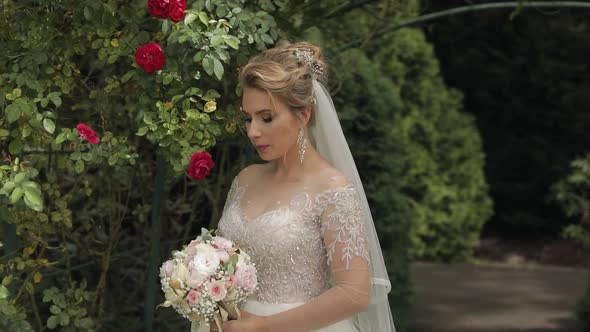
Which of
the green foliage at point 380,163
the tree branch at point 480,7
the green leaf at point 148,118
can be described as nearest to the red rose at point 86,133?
the green leaf at point 148,118

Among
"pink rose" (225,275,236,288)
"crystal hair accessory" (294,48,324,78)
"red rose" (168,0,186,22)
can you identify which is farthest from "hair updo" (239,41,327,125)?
"pink rose" (225,275,236,288)

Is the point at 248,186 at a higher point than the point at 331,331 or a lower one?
higher

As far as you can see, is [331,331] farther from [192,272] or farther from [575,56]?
[575,56]

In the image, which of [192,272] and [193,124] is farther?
[193,124]

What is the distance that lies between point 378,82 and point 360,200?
3771 mm

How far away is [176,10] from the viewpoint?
2.88 m

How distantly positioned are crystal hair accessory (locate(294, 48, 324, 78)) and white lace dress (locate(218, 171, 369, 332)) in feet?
1.04

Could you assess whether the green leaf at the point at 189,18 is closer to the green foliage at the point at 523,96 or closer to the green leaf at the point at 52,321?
the green leaf at the point at 52,321

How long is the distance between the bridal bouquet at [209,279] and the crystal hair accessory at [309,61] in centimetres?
52

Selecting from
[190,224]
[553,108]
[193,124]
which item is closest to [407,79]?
[553,108]

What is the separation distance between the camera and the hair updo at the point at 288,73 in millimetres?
2586

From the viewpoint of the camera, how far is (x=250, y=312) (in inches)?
109

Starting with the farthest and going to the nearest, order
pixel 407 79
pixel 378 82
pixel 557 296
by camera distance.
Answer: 1. pixel 407 79
2. pixel 557 296
3. pixel 378 82

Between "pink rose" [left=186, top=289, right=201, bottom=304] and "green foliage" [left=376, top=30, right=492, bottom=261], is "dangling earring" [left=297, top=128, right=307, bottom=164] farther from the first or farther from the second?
"green foliage" [left=376, top=30, right=492, bottom=261]
